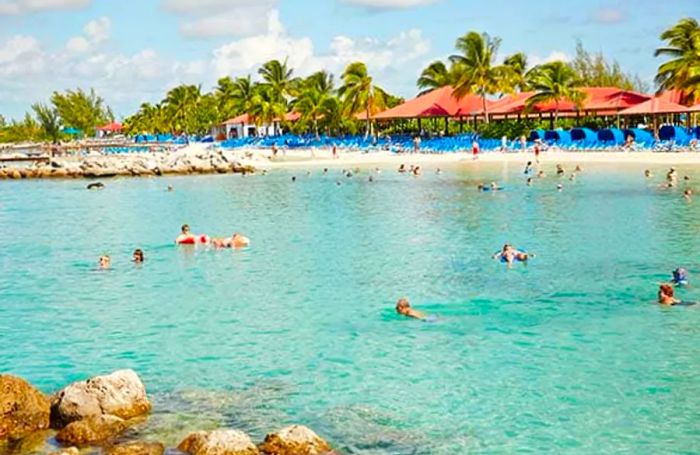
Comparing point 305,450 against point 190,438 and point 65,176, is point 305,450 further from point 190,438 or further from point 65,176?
point 65,176

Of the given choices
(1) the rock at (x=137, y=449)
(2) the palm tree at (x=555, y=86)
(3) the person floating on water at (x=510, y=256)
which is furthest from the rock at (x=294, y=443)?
(2) the palm tree at (x=555, y=86)

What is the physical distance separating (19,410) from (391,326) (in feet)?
20.1

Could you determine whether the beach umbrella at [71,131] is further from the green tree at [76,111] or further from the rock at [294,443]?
the rock at [294,443]

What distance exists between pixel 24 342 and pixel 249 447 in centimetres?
669

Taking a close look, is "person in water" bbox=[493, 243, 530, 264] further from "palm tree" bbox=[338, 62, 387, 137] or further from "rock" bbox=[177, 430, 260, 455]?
"palm tree" bbox=[338, 62, 387, 137]

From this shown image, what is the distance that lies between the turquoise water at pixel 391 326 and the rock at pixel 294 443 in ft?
1.39

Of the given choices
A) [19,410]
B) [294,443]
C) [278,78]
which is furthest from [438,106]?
[294,443]

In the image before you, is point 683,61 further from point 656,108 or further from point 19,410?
point 19,410

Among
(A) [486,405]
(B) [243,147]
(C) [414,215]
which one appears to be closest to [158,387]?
(A) [486,405]

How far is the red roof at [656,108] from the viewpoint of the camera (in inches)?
1852

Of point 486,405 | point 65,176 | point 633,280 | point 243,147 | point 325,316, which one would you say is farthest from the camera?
point 243,147

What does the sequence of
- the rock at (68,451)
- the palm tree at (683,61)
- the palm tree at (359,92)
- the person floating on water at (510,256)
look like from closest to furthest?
the rock at (68,451)
the person floating on water at (510,256)
the palm tree at (683,61)
the palm tree at (359,92)

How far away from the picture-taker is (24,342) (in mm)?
13727

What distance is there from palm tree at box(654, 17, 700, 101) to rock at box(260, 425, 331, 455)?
40.5m
